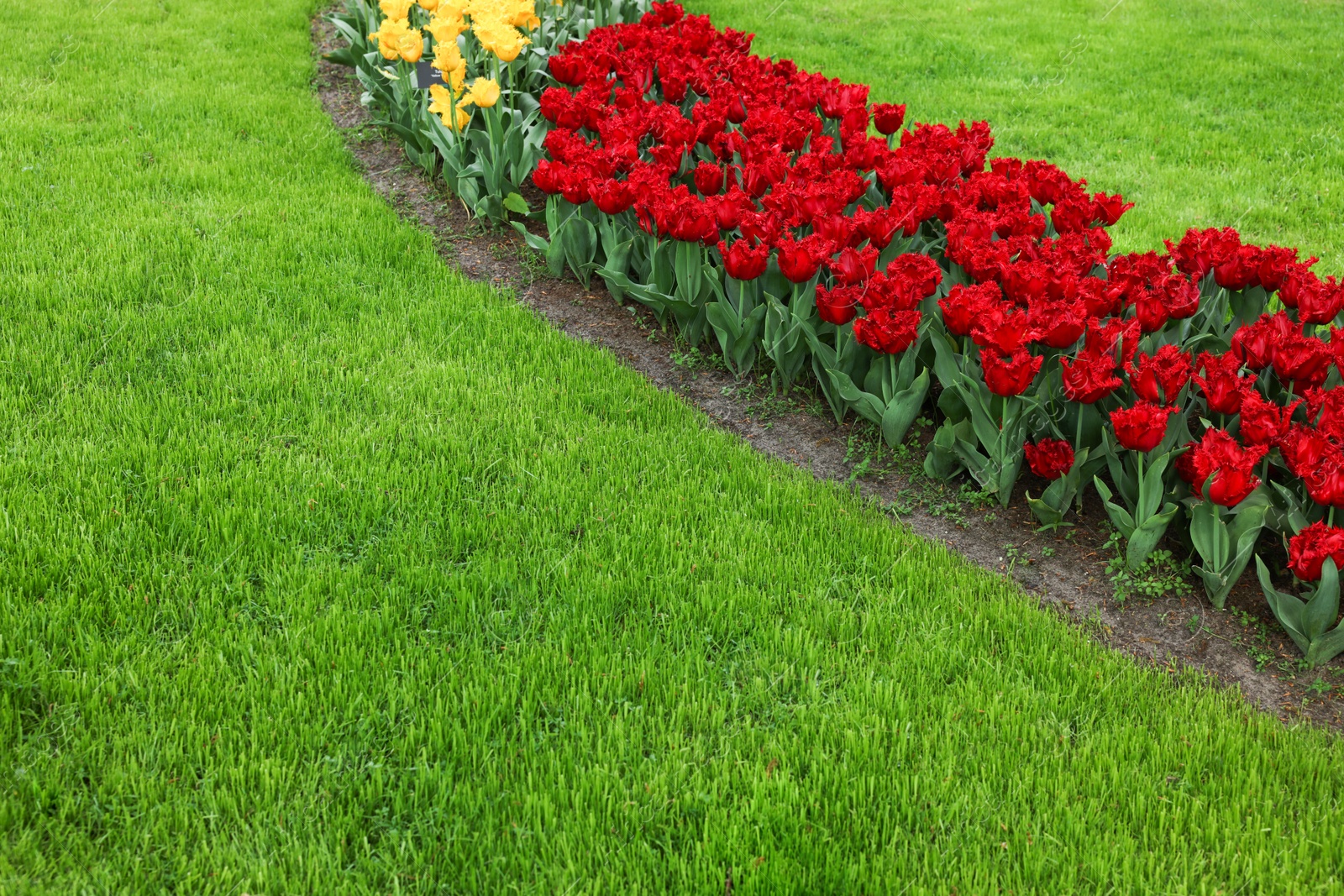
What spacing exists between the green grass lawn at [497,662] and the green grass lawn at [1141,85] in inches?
144

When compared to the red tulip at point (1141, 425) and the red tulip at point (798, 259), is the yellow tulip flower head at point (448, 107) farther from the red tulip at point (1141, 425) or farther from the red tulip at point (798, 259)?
the red tulip at point (1141, 425)

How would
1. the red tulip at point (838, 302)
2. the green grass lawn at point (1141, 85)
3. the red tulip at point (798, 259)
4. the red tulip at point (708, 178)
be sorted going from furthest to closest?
the green grass lawn at point (1141, 85) < the red tulip at point (708, 178) < the red tulip at point (798, 259) < the red tulip at point (838, 302)

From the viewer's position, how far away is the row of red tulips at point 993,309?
9.98 ft

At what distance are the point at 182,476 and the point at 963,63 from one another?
8.10 meters

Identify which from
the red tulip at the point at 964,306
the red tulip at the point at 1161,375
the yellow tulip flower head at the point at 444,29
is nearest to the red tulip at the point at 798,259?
the red tulip at the point at 964,306

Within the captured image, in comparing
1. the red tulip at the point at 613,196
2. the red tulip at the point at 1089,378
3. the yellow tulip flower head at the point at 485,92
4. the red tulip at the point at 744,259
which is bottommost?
the red tulip at the point at 1089,378

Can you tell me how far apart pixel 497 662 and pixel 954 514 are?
1.77 m

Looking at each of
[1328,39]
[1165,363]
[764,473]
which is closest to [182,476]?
[764,473]

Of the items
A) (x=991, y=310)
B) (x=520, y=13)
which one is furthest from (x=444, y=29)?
(x=991, y=310)

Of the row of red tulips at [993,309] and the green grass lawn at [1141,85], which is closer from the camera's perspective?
the row of red tulips at [993,309]

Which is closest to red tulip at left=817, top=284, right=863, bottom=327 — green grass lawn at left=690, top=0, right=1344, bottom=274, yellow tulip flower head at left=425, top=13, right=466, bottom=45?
green grass lawn at left=690, top=0, right=1344, bottom=274

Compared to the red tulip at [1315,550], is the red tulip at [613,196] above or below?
above

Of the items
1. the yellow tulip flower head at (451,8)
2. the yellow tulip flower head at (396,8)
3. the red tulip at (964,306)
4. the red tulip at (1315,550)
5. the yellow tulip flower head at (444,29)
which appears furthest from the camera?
the yellow tulip flower head at (396,8)

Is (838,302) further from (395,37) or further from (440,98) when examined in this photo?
(395,37)
